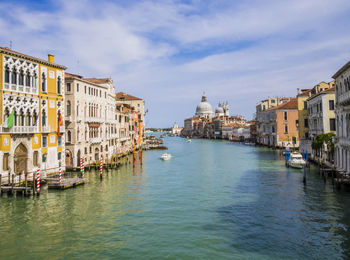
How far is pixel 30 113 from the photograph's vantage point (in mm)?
22375

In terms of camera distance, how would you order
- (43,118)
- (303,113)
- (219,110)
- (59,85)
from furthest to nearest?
(219,110) < (303,113) < (59,85) < (43,118)

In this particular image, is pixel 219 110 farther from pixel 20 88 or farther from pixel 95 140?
pixel 20 88

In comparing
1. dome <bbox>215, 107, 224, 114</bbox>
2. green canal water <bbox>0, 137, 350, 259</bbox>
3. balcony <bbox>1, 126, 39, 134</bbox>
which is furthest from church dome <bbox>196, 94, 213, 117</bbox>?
balcony <bbox>1, 126, 39, 134</bbox>

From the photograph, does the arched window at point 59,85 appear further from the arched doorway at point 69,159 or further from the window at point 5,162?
the window at point 5,162

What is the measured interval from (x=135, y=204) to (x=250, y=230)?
718 cm

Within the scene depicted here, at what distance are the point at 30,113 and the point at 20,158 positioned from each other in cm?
342

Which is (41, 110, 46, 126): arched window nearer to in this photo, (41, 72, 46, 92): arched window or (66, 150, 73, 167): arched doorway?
(41, 72, 46, 92): arched window

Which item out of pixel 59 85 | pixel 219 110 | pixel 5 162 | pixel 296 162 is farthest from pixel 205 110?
pixel 5 162

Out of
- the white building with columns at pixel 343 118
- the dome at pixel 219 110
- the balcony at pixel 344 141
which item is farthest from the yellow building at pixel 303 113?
the dome at pixel 219 110

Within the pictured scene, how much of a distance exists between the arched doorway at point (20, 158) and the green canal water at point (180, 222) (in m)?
3.60

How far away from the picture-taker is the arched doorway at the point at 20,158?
21073mm

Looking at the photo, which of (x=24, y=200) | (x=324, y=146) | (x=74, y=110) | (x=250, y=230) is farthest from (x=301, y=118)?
(x=24, y=200)

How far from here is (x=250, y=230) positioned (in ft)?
42.0

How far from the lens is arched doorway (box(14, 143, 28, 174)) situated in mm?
21073
